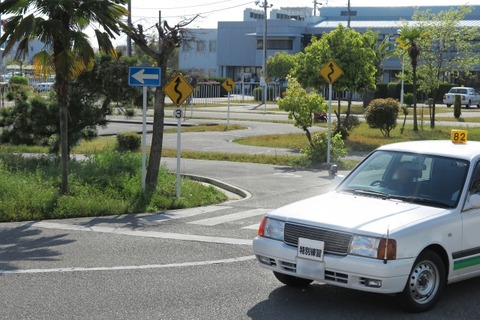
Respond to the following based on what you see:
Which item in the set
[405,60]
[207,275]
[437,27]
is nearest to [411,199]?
[207,275]

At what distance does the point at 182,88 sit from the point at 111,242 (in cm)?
495

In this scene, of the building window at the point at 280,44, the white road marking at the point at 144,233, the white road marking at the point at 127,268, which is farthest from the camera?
the building window at the point at 280,44

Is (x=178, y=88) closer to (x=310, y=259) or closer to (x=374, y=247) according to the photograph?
(x=310, y=259)

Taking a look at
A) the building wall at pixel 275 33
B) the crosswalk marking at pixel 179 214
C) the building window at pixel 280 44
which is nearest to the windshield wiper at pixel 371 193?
the crosswalk marking at pixel 179 214

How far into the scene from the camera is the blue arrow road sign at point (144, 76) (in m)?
15.4

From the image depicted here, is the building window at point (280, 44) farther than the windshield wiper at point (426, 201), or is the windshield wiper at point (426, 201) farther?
the building window at point (280, 44)

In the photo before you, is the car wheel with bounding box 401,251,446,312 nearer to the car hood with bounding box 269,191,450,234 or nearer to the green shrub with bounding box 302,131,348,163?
the car hood with bounding box 269,191,450,234

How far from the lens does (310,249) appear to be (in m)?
7.52

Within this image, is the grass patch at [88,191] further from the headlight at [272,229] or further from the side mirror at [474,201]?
the side mirror at [474,201]

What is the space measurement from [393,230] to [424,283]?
72 centimetres

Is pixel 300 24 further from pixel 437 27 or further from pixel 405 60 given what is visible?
pixel 437 27

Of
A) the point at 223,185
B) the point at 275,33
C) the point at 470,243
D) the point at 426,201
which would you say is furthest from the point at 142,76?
the point at 275,33

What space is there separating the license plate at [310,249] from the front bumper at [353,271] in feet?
0.15

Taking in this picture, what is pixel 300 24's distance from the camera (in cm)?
9069
